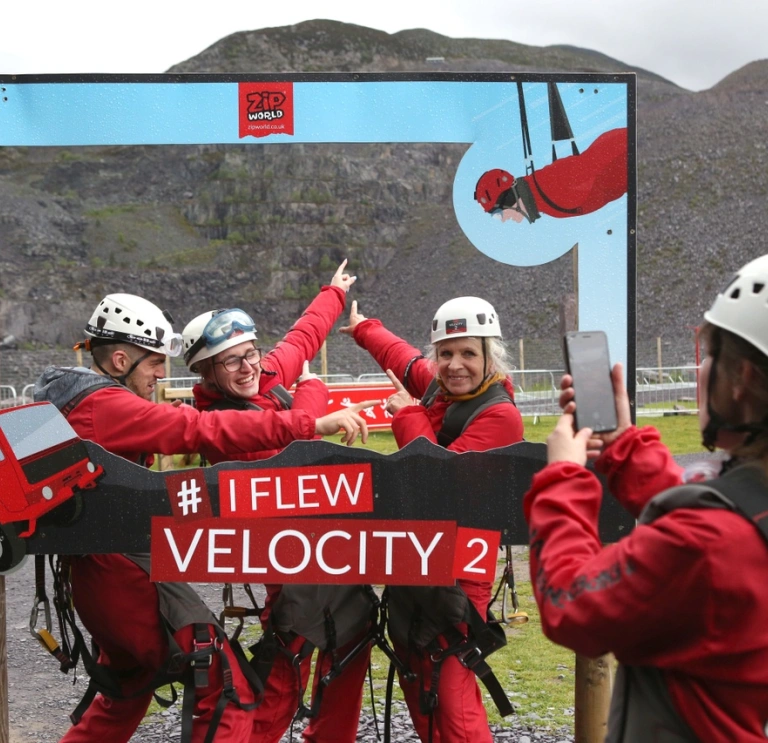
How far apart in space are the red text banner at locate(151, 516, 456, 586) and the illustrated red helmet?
1506 mm

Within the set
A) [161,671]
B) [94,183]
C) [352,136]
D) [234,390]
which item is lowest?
[161,671]

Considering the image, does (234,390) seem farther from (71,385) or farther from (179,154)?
(179,154)

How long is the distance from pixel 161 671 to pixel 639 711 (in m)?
2.55

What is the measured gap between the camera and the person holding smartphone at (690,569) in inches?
70.3

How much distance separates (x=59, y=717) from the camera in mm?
5863

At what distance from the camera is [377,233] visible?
165 feet

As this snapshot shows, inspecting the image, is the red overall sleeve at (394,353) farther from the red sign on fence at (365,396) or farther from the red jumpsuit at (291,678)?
the red sign on fence at (365,396)

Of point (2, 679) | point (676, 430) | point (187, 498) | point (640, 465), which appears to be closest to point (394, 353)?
point (187, 498)

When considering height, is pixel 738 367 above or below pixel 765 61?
below

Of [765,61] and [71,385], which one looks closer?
[71,385]

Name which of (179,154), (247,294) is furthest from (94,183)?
(247,294)

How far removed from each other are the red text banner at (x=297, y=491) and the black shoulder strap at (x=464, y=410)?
510mm

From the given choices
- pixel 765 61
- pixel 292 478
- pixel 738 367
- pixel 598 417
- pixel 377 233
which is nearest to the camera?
pixel 738 367

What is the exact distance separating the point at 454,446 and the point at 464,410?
0.87 feet
